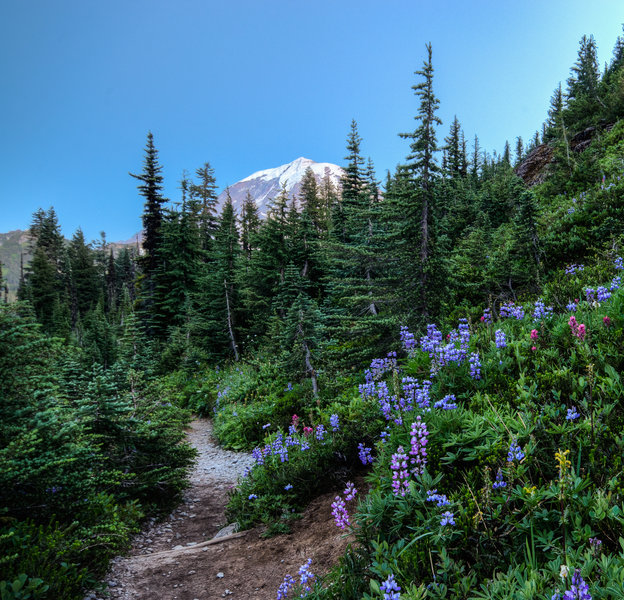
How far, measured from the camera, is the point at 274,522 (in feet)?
16.7

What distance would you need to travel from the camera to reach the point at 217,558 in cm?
478

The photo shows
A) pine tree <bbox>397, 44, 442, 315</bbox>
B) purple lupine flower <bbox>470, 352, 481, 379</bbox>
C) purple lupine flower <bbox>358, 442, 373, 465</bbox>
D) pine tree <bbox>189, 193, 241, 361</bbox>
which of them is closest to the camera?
purple lupine flower <bbox>470, 352, 481, 379</bbox>

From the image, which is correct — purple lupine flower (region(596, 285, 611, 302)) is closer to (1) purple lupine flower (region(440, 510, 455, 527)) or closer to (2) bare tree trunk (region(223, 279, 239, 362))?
(1) purple lupine flower (region(440, 510, 455, 527))

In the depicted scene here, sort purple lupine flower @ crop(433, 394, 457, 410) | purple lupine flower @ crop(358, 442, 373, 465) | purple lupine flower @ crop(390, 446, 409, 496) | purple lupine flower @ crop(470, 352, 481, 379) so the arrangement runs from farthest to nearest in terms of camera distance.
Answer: purple lupine flower @ crop(358, 442, 373, 465) → purple lupine flower @ crop(470, 352, 481, 379) → purple lupine flower @ crop(433, 394, 457, 410) → purple lupine flower @ crop(390, 446, 409, 496)

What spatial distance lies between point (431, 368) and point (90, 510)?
5019 millimetres

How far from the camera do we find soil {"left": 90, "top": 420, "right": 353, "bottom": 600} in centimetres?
398

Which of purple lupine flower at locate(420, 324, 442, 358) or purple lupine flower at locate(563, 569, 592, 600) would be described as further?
purple lupine flower at locate(420, 324, 442, 358)

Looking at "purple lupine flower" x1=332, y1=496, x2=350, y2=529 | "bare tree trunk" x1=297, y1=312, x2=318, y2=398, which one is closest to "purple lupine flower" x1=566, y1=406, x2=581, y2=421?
"purple lupine flower" x1=332, y1=496, x2=350, y2=529

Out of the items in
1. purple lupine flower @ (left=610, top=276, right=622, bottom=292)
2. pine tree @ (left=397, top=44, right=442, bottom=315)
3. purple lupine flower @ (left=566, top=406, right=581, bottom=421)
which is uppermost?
pine tree @ (left=397, top=44, right=442, bottom=315)

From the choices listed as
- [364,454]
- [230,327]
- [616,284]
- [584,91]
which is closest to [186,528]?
[364,454]

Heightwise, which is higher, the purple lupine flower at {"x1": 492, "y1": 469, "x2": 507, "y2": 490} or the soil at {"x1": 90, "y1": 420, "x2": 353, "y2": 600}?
the purple lupine flower at {"x1": 492, "y1": 469, "x2": 507, "y2": 490}

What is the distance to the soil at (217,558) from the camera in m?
3.98

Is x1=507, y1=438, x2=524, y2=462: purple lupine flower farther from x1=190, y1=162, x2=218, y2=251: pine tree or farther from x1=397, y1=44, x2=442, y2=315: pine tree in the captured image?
x1=190, y1=162, x2=218, y2=251: pine tree

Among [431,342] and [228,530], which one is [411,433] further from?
[228,530]
